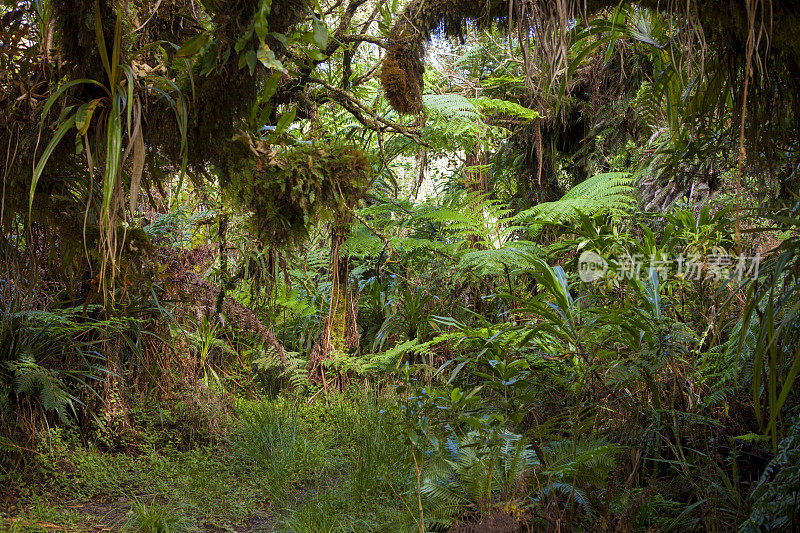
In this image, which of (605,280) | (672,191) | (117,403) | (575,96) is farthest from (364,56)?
(117,403)

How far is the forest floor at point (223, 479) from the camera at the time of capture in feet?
8.41

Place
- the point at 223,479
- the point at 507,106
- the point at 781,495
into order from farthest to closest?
the point at 507,106
the point at 223,479
the point at 781,495

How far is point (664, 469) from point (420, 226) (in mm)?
2969

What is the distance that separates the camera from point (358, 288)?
5.18 meters

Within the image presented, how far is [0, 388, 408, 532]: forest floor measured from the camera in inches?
101

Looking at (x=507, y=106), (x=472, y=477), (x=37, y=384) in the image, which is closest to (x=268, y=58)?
(x=472, y=477)

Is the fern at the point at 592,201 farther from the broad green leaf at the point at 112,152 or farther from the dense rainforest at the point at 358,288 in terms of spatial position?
the broad green leaf at the point at 112,152

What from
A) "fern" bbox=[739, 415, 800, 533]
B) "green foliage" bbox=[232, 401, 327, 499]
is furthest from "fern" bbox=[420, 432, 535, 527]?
"green foliage" bbox=[232, 401, 327, 499]

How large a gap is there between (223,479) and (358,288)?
91.7 inches

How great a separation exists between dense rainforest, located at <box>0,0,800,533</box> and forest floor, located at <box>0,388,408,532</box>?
0.07 ft

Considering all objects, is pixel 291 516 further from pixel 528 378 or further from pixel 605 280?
pixel 605 280

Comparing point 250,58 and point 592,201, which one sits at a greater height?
point 250,58

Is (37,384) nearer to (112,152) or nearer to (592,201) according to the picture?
(112,152)

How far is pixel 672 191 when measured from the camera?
4211mm
